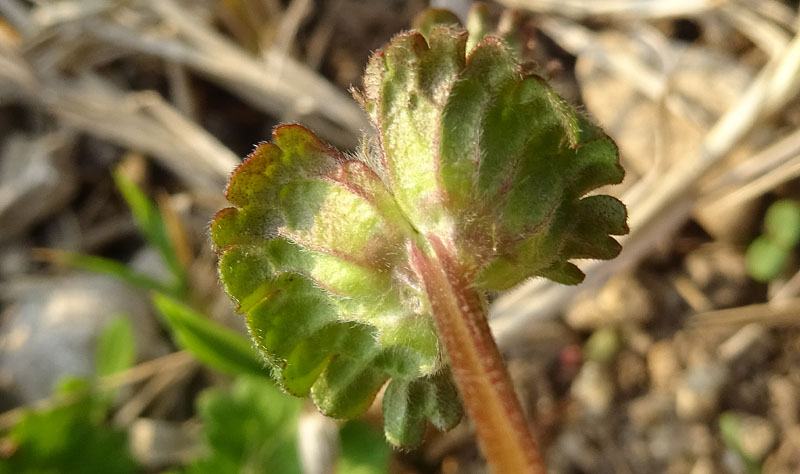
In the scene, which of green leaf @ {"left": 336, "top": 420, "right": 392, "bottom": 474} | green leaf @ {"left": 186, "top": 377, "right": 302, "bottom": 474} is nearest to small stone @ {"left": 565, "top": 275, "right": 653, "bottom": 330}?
green leaf @ {"left": 336, "top": 420, "right": 392, "bottom": 474}

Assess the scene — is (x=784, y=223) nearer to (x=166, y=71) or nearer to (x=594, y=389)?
(x=594, y=389)

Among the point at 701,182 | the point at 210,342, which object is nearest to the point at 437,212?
the point at 210,342

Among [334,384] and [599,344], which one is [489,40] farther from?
[599,344]

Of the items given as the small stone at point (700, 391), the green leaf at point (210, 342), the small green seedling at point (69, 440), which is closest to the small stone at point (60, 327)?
the small green seedling at point (69, 440)

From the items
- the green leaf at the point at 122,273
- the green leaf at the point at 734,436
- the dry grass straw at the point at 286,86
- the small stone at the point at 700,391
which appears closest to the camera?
the green leaf at the point at 734,436

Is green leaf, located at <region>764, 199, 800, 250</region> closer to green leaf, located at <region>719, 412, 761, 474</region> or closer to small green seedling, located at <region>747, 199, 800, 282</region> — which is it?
small green seedling, located at <region>747, 199, 800, 282</region>

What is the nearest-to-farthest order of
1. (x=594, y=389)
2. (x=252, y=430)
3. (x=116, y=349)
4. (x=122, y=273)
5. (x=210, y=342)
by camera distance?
1. (x=210, y=342)
2. (x=252, y=430)
3. (x=594, y=389)
4. (x=122, y=273)
5. (x=116, y=349)

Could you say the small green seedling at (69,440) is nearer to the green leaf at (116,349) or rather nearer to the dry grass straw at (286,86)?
the green leaf at (116,349)
